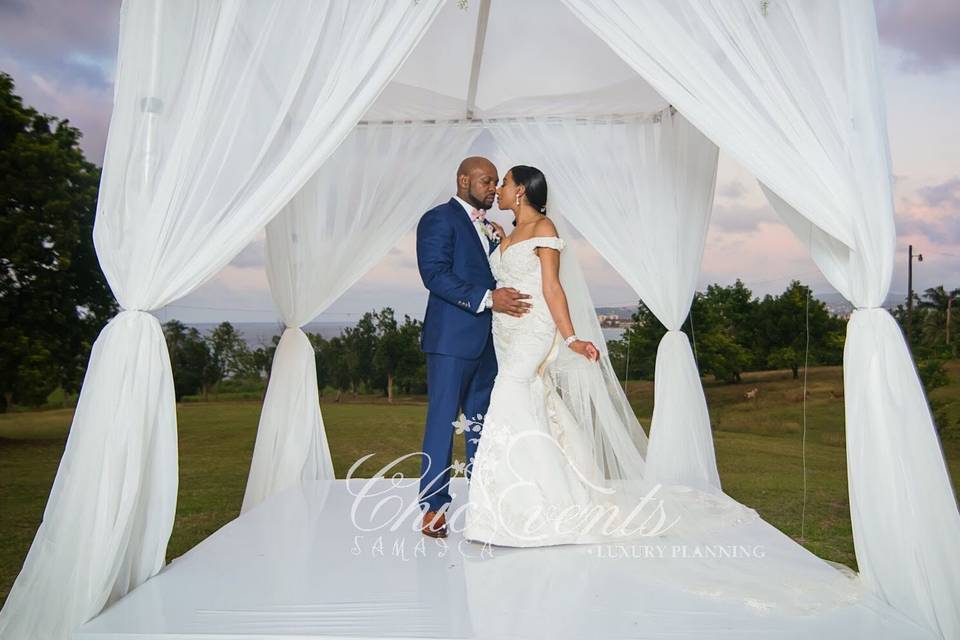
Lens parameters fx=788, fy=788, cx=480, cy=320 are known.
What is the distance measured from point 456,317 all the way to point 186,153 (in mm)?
1338

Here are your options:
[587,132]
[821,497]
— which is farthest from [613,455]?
[821,497]

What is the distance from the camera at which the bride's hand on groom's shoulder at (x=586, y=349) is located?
3270mm

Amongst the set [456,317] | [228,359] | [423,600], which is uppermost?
[456,317]

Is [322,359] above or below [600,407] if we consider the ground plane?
above

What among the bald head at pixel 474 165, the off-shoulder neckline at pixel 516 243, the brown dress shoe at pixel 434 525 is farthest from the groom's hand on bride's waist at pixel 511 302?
the brown dress shoe at pixel 434 525

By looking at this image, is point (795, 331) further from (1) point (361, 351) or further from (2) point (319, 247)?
(2) point (319, 247)

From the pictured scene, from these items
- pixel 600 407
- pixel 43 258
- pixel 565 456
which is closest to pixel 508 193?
pixel 600 407

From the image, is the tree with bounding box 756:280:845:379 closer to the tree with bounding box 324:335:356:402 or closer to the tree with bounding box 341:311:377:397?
the tree with bounding box 341:311:377:397

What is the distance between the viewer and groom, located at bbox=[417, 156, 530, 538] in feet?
11.1

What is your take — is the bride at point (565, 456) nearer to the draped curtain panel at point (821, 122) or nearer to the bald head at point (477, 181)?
the bald head at point (477, 181)

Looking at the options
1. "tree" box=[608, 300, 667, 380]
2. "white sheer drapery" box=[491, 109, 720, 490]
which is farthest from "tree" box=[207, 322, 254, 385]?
"white sheer drapery" box=[491, 109, 720, 490]

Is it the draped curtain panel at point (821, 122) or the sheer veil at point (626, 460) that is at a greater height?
the draped curtain panel at point (821, 122)

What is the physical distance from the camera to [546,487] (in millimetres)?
3180

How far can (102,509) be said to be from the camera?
7.81 feet
